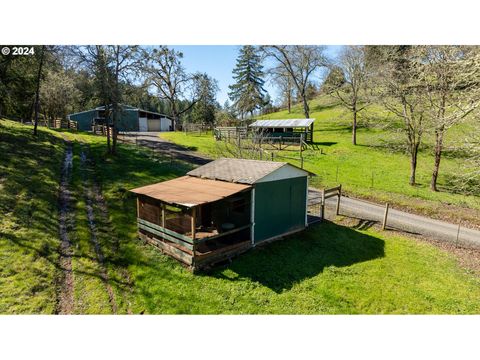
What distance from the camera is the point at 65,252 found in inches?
384

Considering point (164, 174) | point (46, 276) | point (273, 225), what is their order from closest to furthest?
1. point (46, 276)
2. point (273, 225)
3. point (164, 174)

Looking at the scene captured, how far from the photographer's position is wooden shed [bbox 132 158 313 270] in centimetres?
981

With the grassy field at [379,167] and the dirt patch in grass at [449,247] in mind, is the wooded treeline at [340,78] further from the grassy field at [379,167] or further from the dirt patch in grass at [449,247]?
the dirt patch in grass at [449,247]

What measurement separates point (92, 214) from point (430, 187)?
18.6 meters

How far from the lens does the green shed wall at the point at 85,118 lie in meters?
38.5

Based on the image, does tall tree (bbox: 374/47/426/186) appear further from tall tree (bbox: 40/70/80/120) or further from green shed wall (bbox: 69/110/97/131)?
green shed wall (bbox: 69/110/97/131)

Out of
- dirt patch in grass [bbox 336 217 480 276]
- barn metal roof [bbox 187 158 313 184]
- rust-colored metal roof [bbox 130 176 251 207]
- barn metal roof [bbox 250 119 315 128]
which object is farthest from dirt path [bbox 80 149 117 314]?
barn metal roof [bbox 250 119 315 128]

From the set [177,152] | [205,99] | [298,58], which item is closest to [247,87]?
[205,99]

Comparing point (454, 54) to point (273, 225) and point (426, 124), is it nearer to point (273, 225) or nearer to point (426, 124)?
point (426, 124)

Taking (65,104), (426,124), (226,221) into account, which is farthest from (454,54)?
(65,104)

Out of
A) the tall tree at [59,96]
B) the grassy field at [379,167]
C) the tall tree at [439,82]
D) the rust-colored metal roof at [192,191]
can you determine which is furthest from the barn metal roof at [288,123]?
the tall tree at [59,96]

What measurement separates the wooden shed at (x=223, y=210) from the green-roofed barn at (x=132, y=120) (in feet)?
81.2

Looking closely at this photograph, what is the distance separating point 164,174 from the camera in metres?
18.0

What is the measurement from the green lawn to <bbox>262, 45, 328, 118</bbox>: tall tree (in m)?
26.2
